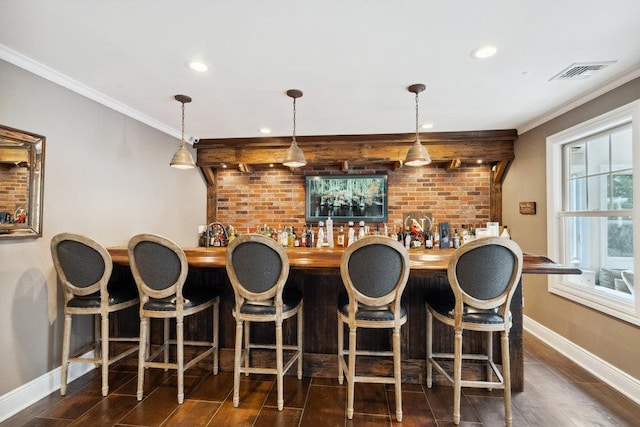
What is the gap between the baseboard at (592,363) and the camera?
222 cm

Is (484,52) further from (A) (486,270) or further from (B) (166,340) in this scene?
(B) (166,340)

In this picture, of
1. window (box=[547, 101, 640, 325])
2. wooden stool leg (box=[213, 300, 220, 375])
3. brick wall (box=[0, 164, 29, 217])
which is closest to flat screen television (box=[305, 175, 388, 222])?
window (box=[547, 101, 640, 325])

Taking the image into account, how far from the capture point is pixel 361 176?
444 centimetres

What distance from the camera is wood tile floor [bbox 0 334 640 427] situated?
6.29 ft

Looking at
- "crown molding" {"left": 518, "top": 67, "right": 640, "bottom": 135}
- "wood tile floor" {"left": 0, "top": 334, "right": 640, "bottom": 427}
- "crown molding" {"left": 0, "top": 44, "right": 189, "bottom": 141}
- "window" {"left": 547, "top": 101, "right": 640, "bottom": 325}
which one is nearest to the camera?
"wood tile floor" {"left": 0, "top": 334, "right": 640, "bottom": 427}

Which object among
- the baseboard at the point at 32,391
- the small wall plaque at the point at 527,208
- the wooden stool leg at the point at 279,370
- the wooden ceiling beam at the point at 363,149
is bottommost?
the baseboard at the point at 32,391

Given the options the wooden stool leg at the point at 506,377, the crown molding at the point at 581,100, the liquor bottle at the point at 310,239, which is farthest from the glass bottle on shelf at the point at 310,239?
the crown molding at the point at 581,100

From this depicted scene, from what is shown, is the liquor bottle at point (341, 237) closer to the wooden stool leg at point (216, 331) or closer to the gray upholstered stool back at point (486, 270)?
the wooden stool leg at point (216, 331)

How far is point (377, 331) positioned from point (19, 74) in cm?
312

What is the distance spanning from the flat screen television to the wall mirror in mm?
2953

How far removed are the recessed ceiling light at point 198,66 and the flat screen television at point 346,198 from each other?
95.5 inches

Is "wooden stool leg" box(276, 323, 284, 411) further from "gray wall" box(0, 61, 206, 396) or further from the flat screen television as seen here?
the flat screen television

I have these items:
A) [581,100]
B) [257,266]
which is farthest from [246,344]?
[581,100]

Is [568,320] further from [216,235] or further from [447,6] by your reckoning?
[216,235]
